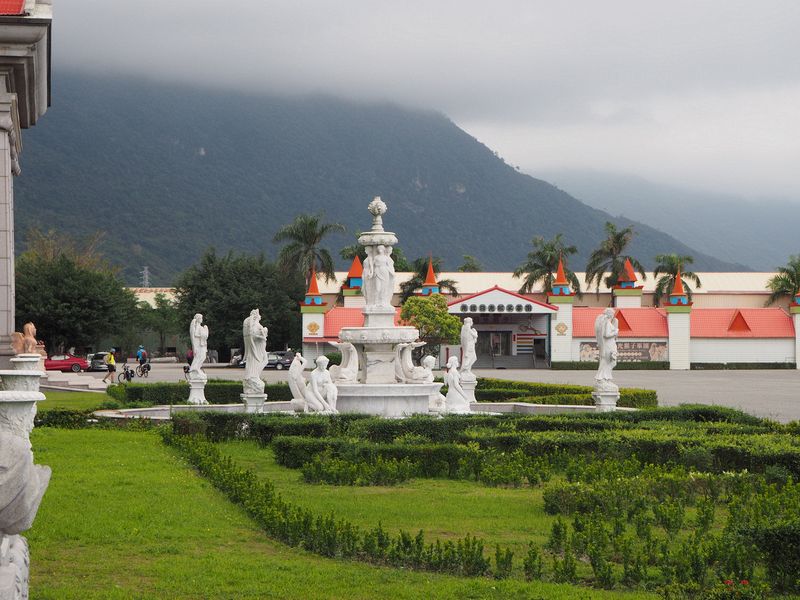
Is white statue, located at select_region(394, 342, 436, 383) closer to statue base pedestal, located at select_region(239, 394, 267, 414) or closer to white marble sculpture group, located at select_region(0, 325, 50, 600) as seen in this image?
statue base pedestal, located at select_region(239, 394, 267, 414)

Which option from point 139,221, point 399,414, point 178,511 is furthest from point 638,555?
point 139,221

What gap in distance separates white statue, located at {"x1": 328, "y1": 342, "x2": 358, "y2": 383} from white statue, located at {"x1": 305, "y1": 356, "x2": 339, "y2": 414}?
4.62 feet

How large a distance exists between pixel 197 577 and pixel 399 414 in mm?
13263

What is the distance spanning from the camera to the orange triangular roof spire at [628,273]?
70.4 m

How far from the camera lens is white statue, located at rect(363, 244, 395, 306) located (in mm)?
22625

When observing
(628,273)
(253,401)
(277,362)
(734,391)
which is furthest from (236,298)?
(253,401)

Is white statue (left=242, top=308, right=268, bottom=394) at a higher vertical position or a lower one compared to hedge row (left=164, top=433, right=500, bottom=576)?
higher

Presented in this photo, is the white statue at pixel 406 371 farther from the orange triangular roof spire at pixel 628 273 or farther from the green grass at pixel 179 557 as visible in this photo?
the orange triangular roof spire at pixel 628 273

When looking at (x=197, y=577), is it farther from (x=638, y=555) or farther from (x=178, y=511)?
(x=638, y=555)

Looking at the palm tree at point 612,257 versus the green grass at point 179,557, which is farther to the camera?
the palm tree at point 612,257

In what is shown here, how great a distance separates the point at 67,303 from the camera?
55469 millimetres

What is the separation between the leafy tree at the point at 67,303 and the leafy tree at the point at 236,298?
7.88 meters

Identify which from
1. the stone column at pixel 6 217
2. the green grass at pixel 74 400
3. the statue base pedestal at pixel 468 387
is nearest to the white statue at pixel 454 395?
the statue base pedestal at pixel 468 387

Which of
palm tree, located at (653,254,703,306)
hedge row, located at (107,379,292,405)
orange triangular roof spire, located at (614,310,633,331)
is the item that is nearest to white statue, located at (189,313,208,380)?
hedge row, located at (107,379,292,405)
